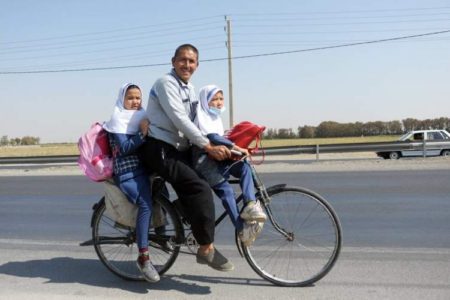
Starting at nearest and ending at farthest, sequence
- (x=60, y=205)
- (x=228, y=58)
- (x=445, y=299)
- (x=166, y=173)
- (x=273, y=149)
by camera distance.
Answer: (x=445, y=299) → (x=166, y=173) → (x=60, y=205) → (x=273, y=149) → (x=228, y=58)

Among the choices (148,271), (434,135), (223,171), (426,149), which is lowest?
(426,149)

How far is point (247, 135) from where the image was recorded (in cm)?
407

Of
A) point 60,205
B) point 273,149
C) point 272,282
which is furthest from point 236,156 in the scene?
point 273,149

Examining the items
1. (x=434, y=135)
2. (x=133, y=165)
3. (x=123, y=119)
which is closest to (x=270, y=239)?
(x=133, y=165)

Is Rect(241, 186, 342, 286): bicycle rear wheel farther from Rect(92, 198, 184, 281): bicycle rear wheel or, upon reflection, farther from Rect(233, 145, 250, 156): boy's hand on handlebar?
Rect(92, 198, 184, 281): bicycle rear wheel

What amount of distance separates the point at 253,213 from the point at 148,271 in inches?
40.4

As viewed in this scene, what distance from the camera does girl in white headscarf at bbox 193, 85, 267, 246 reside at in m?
3.99

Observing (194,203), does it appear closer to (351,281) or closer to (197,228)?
(197,228)

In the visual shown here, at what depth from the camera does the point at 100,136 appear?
4.33 metres

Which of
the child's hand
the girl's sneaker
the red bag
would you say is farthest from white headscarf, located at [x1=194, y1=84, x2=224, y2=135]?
the girl's sneaker

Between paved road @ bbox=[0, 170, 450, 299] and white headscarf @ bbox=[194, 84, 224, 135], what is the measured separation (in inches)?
52.2

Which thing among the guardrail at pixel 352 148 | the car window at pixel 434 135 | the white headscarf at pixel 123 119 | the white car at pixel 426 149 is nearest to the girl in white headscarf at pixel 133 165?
the white headscarf at pixel 123 119

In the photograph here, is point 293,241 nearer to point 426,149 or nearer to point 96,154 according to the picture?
point 96,154

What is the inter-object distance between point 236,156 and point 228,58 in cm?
2955
